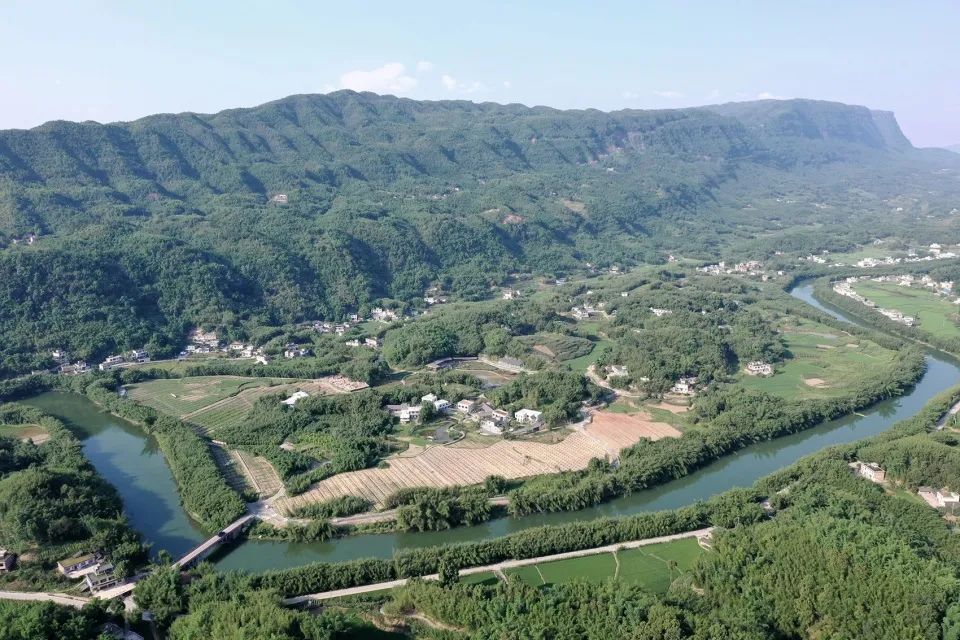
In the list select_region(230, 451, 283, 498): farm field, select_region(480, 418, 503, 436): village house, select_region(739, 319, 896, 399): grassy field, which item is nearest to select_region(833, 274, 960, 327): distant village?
select_region(739, 319, 896, 399): grassy field

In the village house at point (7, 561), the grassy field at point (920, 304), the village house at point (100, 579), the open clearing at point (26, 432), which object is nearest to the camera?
the village house at point (100, 579)

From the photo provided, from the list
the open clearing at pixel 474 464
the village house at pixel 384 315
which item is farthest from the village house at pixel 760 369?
the village house at pixel 384 315

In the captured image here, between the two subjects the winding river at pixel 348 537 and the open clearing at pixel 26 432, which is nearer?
the winding river at pixel 348 537

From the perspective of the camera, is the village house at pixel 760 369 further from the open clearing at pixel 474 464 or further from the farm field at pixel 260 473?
the farm field at pixel 260 473

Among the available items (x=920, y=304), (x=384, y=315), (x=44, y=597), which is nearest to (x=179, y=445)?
(x=44, y=597)

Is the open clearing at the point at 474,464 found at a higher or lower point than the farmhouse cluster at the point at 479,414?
lower

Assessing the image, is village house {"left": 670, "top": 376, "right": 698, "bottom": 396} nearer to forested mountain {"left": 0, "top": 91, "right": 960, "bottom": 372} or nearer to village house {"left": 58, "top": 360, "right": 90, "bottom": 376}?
forested mountain {"left": 0, "top": 91, "right": 960, "bottom": 372}

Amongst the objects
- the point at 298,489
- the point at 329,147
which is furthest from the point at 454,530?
the point at 329,147
